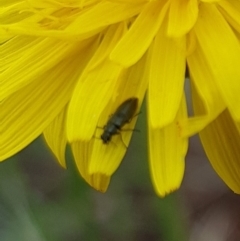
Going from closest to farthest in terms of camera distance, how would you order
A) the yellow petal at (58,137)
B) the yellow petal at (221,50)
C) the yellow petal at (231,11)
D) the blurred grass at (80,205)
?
the yellow petal at (221,50) → the yellow petal at (231,11) → the yellow petal at (58,137) → the blurred grass at (80,205)

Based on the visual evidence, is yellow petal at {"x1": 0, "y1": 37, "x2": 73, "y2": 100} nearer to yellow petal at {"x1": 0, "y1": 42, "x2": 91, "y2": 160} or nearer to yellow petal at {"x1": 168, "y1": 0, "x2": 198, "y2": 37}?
yellow petal at {"x1": 0, "y1": 42, "x2": 91, "y2": 160}

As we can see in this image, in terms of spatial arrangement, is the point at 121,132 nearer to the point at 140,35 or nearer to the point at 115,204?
the point at 140,35

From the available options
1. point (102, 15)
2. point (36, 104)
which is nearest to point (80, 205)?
point (36, 104)

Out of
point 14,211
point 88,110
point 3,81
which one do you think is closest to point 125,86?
point 88,110

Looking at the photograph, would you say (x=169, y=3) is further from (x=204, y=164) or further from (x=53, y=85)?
(x=204, y=164)

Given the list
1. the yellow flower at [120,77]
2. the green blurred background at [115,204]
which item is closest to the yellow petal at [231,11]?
the yellow flower at [120,77]

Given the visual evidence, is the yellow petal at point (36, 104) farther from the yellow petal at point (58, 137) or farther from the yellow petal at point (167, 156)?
the yellow petal at point (167, 156)
